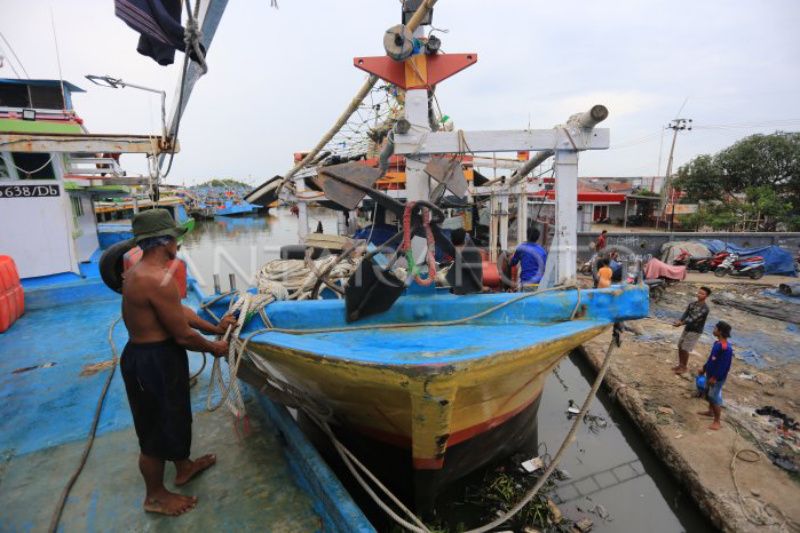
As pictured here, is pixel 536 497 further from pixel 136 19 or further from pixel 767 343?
pixel 767 343

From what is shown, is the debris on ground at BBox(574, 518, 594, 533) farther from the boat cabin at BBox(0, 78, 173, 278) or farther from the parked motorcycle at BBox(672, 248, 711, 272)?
the parked motorcycle at BBox(672, 248, 711, 272)

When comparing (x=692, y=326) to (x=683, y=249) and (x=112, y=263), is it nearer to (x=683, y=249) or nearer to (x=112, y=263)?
(x=112, y=263)

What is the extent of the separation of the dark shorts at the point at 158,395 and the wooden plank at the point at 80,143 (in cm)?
470

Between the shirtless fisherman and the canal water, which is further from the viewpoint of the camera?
the canal water

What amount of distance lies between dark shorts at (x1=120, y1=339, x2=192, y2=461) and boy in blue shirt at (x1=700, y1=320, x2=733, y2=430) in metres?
5.63

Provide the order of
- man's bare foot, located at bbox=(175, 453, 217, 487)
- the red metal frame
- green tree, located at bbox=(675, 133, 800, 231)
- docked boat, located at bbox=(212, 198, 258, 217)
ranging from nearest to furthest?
1. man's bare foot, located at bbox=(175, 453, 217, 487)
2. the red metal frame
3. green tree, located at bbox=(675, 133, 800, 231)
4. docked boat, located at bbox=(212, 198, 258, 217)

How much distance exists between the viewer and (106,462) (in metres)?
3.10

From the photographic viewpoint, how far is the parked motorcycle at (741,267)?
12266 millimetres

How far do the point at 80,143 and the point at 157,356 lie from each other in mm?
5942

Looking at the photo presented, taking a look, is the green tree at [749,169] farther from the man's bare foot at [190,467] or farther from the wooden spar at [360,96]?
the man's bare foot at [190,467]

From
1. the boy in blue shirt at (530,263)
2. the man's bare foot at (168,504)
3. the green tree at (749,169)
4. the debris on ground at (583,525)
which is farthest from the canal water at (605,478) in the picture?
the green tree at (749,169)

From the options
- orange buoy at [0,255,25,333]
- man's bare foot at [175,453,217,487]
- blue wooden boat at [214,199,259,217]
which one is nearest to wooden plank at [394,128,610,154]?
man's bare foot at [175,453,217,487]

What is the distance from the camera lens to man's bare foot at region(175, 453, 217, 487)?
2.87 meters

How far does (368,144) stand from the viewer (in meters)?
11.8
